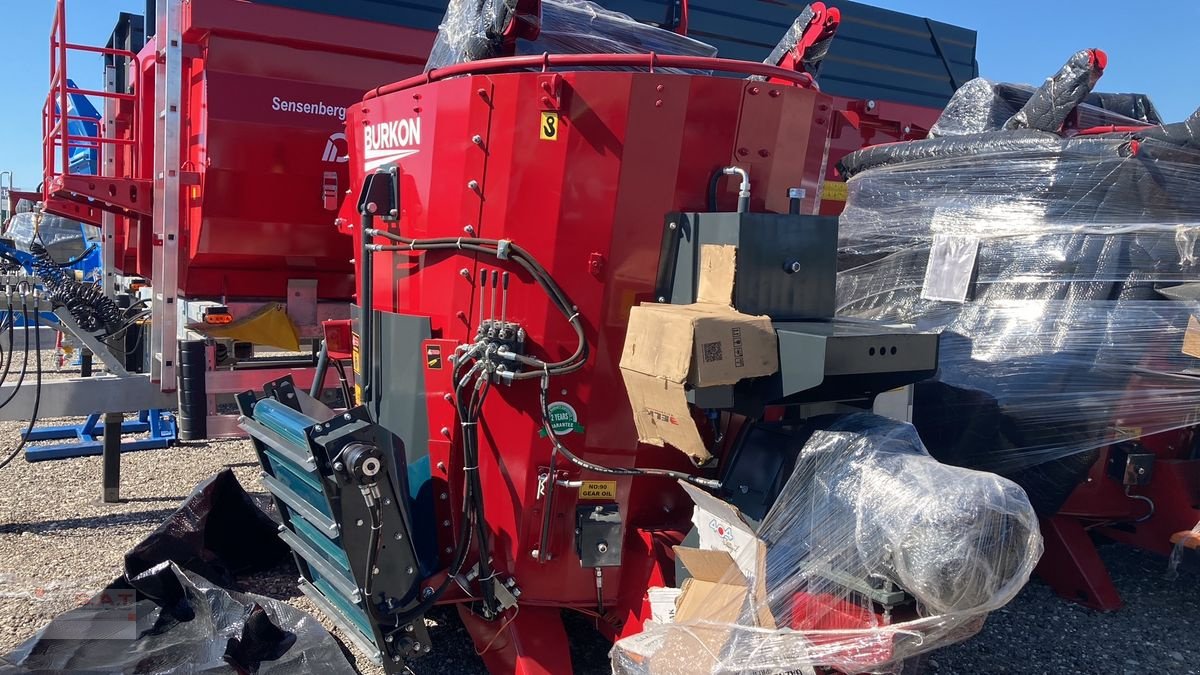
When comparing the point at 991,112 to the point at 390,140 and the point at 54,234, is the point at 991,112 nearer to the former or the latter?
the point at 390,140

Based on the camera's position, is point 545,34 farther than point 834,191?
No

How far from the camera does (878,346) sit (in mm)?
2488

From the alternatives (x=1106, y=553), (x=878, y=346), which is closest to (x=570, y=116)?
(x=878, y=346)

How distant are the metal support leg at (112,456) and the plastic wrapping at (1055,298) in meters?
4.40

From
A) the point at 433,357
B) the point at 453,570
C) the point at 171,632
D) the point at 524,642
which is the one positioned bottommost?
the point at 171,632

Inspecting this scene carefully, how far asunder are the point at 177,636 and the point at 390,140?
80.4 inches

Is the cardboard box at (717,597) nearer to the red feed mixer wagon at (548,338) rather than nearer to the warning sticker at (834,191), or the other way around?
the red feed mixer wagon at (548,338)

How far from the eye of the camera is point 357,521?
2.63 metres

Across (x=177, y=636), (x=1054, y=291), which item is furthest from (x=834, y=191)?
(x=177, y=636)

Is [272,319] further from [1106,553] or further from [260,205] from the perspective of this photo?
[1106,553]

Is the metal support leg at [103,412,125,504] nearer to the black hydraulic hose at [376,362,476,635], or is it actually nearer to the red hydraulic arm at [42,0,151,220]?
the red hydraulic arm at [42,0,151,220]

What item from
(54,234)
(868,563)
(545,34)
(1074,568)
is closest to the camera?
(868,563)

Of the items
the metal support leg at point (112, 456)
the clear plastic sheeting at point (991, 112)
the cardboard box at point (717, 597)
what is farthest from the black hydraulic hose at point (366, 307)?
the clear plastic sheeting at point (991, 112)

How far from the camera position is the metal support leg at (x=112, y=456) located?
4.88 metres
